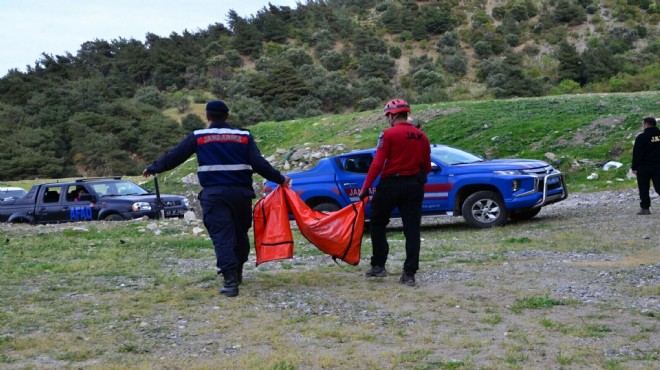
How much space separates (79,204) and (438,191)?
9468mm

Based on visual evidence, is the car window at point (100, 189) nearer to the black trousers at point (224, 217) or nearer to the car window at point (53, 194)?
the car window at point (53, 194)

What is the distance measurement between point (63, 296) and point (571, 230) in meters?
8.19

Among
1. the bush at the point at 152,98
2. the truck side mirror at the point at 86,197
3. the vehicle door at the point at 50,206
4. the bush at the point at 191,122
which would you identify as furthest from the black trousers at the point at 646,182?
the bush at the point at 152,98

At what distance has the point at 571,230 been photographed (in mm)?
12906

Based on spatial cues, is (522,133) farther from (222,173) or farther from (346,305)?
(346,305)

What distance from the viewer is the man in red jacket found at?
8117mm

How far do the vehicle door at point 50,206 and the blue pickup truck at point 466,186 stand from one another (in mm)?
7560

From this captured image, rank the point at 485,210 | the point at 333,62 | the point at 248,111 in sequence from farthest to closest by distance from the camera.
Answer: the point at 333,62 → the point at 248,111 → the point at 485,210

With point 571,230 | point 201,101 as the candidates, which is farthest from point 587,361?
point 201,101

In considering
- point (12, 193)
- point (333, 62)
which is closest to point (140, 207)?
point (12, 193)

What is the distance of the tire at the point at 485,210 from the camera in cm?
1453

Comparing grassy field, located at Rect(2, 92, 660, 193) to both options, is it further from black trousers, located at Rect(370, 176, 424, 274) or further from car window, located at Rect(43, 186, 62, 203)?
black trousers, located at Rect(370, 176, 424, 274)

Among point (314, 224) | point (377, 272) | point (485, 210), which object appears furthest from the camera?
point (485, 210)

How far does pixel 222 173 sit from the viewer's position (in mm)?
7832
